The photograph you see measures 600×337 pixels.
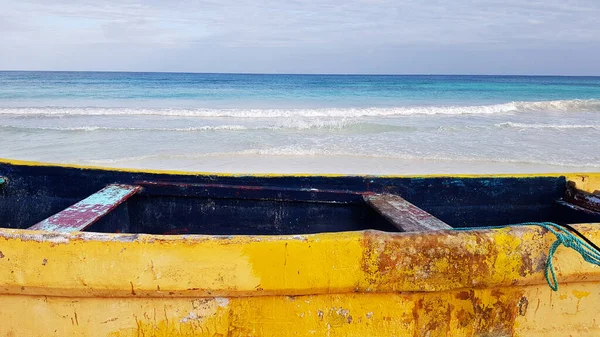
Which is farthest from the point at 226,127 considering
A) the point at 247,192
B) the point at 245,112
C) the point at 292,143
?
the point at 247,192

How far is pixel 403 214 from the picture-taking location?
246cm

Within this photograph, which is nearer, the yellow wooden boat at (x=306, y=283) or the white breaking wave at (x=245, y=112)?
the yellow wooden boat at (x=306, y=283)

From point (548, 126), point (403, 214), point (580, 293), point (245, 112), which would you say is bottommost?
point (580, 293)

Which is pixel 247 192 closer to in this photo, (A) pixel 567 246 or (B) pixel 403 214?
(B) pixel 403 214

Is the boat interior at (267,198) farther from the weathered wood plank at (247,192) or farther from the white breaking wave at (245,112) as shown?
the white breaking wave at (245,112)

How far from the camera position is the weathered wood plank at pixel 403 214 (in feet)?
7.08

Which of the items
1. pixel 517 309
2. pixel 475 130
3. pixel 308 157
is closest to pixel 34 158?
pixel 308 157

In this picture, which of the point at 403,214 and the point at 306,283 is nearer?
the point at 306,283

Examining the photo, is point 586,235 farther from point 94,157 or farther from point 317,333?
point 94,157

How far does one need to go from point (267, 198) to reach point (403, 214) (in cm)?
107

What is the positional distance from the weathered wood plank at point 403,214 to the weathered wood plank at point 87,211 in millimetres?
1558

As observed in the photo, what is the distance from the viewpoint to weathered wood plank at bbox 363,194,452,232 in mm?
2158

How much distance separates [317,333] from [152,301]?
1.98ft

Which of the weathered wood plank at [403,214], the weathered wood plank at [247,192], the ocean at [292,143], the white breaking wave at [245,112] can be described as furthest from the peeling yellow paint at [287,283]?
the white breaking wave at [245,112]
